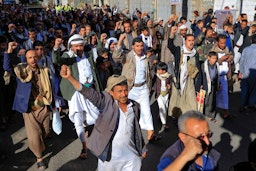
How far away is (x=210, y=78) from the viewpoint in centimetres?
598

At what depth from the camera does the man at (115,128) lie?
3.25 m

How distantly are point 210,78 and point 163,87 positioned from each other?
96cm

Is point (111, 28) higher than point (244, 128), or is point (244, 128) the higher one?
point (111, 28)

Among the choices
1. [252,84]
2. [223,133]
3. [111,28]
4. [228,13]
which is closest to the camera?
[223,133]

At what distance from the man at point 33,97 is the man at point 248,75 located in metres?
4.28

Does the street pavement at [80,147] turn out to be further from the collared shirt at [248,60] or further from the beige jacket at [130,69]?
the beige jacket at [130,69]

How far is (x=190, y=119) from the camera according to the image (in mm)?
2463

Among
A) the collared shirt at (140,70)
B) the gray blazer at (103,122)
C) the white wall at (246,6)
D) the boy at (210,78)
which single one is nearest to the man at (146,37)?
the boy at (210,78)

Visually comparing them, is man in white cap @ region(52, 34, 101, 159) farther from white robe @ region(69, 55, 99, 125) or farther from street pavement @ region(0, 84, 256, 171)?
street pavement @ region(0, 84, 256, 171)

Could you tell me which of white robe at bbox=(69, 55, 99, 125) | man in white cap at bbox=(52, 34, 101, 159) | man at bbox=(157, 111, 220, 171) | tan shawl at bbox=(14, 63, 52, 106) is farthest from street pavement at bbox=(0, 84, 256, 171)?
man at bbox=(157, 111, 220, 171)

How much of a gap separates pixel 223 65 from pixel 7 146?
4.39 m

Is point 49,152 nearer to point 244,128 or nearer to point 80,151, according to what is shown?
point 80,151

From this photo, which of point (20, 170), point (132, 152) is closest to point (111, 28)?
point (20, 170)

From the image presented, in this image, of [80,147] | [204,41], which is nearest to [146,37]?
[204,41]
